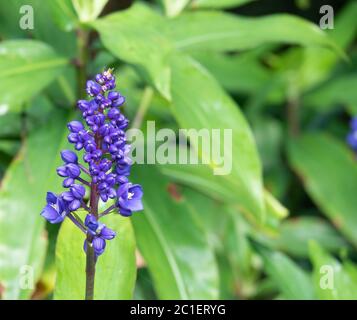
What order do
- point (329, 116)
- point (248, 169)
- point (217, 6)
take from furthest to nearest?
point (329, 116) → point (217, 6) → point (248, 169)

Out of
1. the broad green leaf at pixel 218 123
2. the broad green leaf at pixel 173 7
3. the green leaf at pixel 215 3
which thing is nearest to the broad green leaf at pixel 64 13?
the broad green leaf at pixel 218 123

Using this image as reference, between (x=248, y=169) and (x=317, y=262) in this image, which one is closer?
(x=248, y=169)

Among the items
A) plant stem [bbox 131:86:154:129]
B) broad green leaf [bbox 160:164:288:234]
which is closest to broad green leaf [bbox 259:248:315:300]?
broad green leaf [bbox 160:164:288:234]

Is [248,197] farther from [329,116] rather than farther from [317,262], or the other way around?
[329,116]

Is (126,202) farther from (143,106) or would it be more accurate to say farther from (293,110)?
(293,110)

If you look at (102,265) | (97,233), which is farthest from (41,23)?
(97,233)
